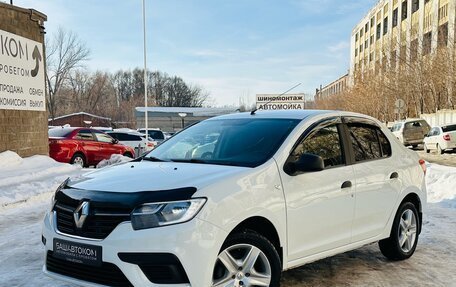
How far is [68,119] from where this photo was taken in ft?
233

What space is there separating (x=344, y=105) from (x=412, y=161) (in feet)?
205

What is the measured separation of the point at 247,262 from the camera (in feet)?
11.9

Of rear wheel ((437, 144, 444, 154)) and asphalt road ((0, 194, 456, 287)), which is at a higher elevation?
asphalt road ((0, 194, 456, 287))

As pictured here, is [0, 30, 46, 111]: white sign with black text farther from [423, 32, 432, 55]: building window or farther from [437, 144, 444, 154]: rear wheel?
[423, 32, 432, 55]: building window

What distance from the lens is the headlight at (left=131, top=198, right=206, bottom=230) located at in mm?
3262

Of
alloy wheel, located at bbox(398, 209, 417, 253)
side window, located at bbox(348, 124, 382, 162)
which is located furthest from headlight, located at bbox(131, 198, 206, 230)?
alloy wheel, located at bbox(398, 209, 417, 253)

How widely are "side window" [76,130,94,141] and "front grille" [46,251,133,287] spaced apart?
1317cm

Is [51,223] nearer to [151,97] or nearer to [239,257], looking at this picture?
[239,257]

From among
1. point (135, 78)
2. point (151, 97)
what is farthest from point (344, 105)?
point (135, 78)

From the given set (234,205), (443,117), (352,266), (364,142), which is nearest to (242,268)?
(234,205)

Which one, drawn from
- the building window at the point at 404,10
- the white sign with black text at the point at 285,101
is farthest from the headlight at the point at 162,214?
the building window at the point at 404,10

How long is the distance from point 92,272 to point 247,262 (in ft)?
3.83

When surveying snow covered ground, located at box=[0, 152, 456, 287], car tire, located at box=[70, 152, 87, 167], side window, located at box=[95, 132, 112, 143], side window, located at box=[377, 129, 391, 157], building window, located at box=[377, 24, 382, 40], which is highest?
building window, located at box=[377, 24, 382, 40]

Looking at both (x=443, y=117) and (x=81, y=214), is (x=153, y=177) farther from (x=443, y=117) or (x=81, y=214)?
(x=443, y=117)
